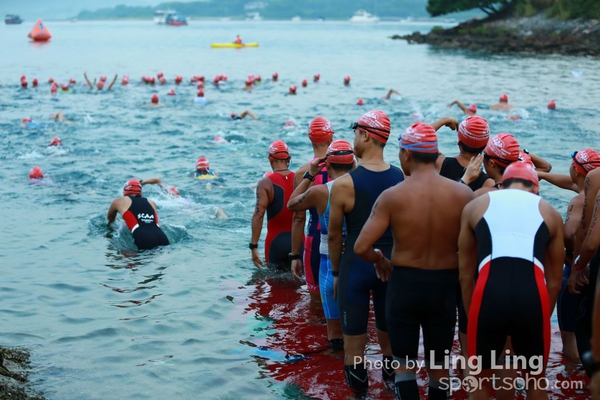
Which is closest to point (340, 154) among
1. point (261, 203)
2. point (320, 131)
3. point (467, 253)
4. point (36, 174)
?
point (320, 131)

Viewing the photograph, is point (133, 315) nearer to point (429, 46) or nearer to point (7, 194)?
point (7, 194)

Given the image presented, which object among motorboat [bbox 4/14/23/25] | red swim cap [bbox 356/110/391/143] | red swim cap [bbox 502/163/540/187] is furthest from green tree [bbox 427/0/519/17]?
motorboat [bbox 4/14/23/25]

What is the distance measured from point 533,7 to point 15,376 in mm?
75314

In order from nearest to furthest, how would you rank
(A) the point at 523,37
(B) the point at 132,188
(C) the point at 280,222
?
(C) the point at 280,222 < (B) the point at 132,188 < (A) the point at 523,37

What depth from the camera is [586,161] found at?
233 inches

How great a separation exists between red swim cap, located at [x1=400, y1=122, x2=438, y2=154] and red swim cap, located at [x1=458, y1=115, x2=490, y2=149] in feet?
3.41

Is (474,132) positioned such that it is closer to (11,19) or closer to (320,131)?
(320,131)

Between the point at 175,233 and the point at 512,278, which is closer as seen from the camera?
the point at 512,278

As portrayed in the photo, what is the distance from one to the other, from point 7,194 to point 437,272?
12.3m

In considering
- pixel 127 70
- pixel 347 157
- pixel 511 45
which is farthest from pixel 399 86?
pixel 347 157

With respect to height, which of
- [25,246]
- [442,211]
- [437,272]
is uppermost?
[442,211]

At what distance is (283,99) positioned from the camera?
31.3 meters

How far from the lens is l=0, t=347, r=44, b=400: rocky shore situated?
566 centimetres

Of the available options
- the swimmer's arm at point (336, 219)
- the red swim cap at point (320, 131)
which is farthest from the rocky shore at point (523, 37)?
the swimmer's arm at point (336, 219)
